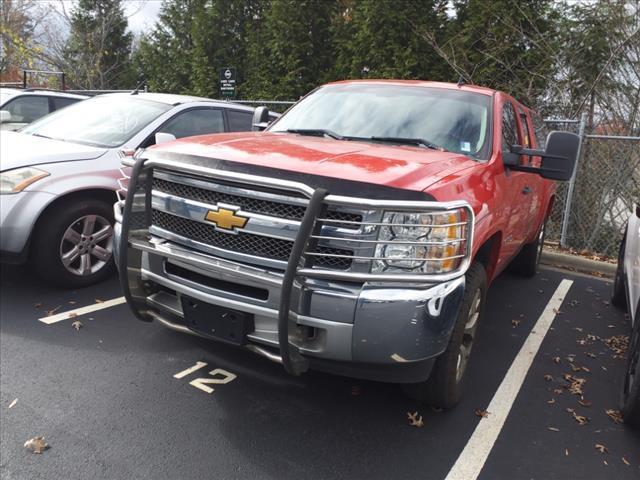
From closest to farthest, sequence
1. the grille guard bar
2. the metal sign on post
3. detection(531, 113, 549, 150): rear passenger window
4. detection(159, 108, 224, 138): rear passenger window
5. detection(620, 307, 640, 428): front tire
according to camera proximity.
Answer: the grille guard bar, detection(620, 307, 640, 428): front tire, detection(159, 108, 224, 138): rear passenger window, detection(531, 113, 549, 150): rear passenger window, the metal sign on post

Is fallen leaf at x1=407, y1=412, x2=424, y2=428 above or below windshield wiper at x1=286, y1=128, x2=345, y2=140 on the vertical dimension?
below

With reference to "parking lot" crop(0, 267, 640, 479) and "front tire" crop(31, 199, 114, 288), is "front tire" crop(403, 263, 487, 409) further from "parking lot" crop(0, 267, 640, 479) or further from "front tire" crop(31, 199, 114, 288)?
"front tire" crop(31, 199, 114, 288)

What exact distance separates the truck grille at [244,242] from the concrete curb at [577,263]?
224 inches

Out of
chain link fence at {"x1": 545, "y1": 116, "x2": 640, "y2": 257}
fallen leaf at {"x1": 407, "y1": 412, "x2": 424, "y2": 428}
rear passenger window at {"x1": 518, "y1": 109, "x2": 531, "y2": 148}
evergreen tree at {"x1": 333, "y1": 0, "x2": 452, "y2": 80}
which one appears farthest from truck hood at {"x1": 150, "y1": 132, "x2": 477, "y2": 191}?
evergreen tree at {"x1": 333, "y1": 0, "x2": 452, "y2": 80}

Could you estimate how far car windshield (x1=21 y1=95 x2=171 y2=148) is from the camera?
16.2 feet

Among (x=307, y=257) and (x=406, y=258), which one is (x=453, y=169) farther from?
(x=307, y=257)

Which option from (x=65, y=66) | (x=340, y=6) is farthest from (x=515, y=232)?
(x=65, y=66)

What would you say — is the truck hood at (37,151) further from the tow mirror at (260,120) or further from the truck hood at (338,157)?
the truck hood at (338,157)

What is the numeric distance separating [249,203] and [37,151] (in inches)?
108

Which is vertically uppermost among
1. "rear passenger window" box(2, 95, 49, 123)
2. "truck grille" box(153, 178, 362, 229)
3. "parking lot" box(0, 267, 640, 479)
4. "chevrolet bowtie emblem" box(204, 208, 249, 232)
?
"rear passenger window" box(2, 95, 49, 123)

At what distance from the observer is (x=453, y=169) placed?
2.97 metres

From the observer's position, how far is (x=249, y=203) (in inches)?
103

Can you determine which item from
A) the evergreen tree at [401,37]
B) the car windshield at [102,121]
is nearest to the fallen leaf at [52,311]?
the car windshield at [102,121]

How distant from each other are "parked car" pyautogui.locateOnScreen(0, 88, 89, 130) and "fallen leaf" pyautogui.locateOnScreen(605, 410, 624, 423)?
7.54 metres
